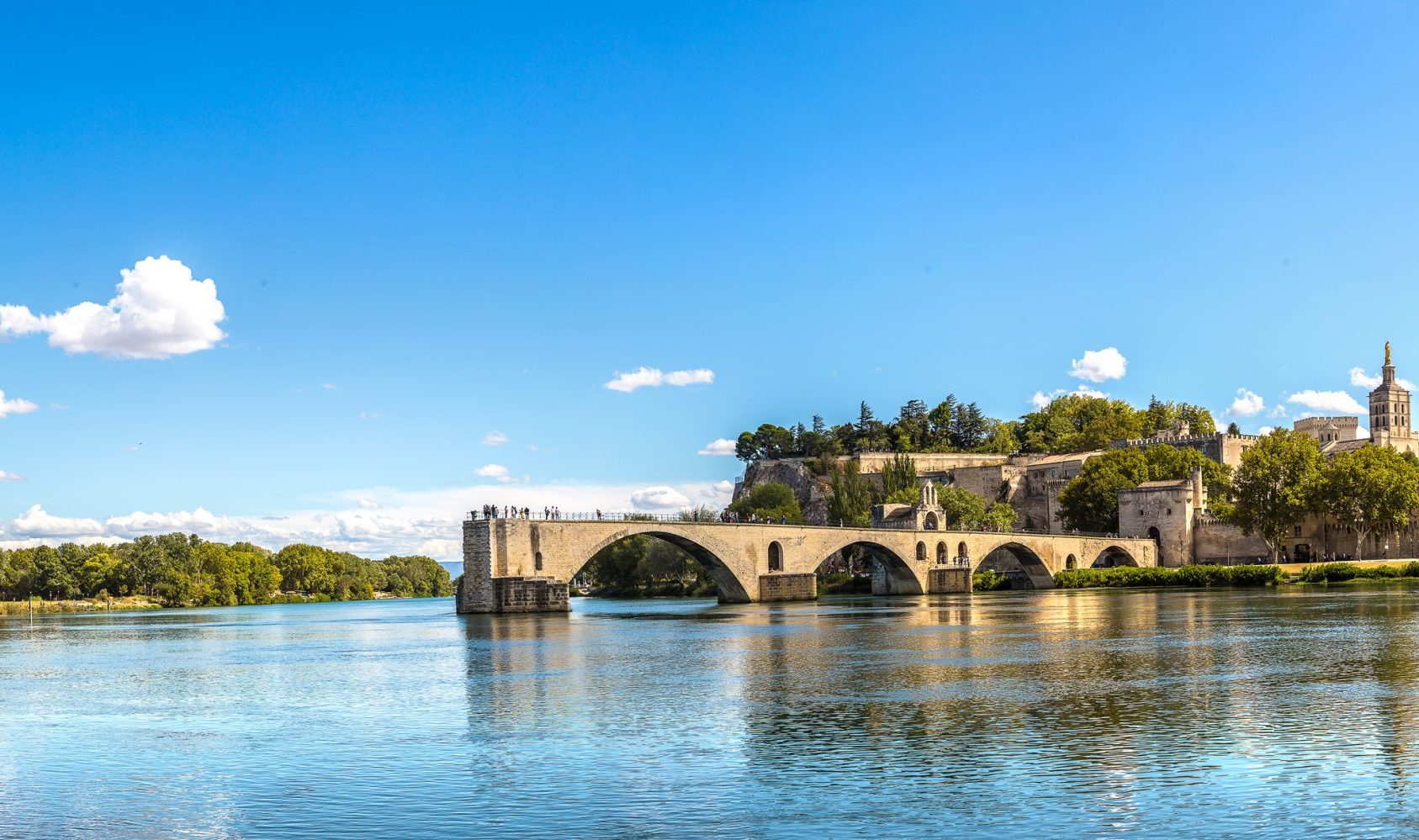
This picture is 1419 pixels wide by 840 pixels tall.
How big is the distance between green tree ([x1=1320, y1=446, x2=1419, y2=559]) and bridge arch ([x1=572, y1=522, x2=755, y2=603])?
33.5 metres

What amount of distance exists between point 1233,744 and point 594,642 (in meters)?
23.3

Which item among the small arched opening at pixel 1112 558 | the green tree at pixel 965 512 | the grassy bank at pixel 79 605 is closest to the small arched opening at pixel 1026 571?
the green tree at pixel 965 512

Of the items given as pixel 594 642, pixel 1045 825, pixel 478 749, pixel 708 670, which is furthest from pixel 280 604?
pixel 1045 825

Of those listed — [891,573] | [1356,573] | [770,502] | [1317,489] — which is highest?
[770,502]

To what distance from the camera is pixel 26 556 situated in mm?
106500

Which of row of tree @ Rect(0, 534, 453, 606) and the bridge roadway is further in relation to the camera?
row of tree @ Rect(0, 534, 453, 606)

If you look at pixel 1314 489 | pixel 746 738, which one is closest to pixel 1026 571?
pixel 1314 489

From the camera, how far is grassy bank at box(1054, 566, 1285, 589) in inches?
2751

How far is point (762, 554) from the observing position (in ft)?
218

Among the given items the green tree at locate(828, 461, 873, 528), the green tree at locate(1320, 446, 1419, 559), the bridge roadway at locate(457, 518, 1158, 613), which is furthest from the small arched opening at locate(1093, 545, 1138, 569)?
the green tree at locate(828, 461, 873, 528)

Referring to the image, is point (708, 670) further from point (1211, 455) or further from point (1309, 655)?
point (1211, 455)

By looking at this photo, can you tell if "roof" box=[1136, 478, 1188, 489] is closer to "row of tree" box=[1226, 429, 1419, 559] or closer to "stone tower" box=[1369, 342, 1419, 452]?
"row of tree" box=[1226, 429, 1419, 559]

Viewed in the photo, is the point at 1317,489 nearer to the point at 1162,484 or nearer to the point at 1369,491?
the point at 1369,491

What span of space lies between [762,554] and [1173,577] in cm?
2466
